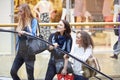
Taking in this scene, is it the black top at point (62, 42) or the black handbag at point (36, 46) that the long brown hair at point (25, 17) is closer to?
the black handbag at point (36, 46)

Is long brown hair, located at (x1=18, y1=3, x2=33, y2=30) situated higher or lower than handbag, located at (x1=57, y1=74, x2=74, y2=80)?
higher

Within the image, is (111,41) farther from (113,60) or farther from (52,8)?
(52,8)

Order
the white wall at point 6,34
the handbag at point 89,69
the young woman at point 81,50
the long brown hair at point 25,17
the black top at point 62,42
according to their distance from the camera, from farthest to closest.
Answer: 1. the white wall at point 6,34
2. the long brown hair at point 25,17
3. the black top at point 62,42
4. the handbag at point 89,69
5. the young woman at point 81,50

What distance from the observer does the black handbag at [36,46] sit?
7.77 m

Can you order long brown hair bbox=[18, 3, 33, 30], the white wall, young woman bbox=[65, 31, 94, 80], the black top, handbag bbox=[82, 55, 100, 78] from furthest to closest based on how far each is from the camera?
the white wall < long brown hair bbox=[18, 3, 33, 30] < the black top < handbag bbox=[82, 55, 100, 78] < young woman bbox=[65, 31, 94, 80]

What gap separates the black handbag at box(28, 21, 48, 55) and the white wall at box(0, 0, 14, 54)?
1.81 feet

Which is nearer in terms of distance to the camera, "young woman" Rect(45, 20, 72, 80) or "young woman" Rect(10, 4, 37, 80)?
"young woman" Rect(45, 20, 72, 80)

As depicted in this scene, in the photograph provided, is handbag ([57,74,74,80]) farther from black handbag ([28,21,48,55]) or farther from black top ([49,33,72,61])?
black handbag ([28,21,48,55])

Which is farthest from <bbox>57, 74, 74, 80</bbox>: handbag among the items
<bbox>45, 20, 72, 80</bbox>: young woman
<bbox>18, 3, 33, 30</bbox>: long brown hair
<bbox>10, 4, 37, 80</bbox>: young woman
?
<bbox>18, 3, 33, 30</bbox>: long brown hair

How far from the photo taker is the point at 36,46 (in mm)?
7887

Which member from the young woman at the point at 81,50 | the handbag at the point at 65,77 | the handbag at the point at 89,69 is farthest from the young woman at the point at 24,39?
the handbag at the point at 89,69

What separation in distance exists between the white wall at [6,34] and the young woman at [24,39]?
457 millimetres

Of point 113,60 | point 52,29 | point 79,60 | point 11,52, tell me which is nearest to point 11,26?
point 52,29

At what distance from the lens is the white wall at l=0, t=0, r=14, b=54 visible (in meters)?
8.62
